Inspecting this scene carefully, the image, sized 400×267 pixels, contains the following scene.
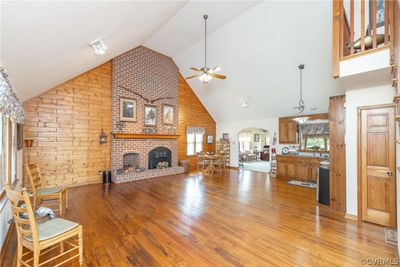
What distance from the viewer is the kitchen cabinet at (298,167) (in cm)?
630

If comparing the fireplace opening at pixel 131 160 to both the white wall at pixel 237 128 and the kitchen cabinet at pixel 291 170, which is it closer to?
the white wall at pixel 237 128

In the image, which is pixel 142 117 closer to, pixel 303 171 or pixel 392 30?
pixel 303 171

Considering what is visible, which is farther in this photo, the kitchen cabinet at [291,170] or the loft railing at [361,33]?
the kitchen cabinet at [291,170]

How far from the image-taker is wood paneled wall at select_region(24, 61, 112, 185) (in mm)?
5086

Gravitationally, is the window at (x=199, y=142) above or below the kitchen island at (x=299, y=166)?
above

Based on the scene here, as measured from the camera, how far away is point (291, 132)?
7.25 metres

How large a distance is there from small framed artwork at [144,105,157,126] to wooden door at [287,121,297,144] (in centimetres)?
545

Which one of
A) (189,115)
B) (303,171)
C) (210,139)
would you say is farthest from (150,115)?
(303,171)

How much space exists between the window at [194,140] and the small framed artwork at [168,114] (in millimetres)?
1206

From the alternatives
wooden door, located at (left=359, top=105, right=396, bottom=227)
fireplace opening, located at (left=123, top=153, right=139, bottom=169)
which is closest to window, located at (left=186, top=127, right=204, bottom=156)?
fireplace opening, located at (left=123, top=153, right=139, bottom=169)

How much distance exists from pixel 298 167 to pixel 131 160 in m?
6.27

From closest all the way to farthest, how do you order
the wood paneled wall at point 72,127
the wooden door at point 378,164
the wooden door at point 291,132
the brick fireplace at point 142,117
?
1. the wooden door at point 378,164
2. the wood paneled wall at point 72,127
3. the brick fireplace at point 142,117
4. the wooden door at point 291,132

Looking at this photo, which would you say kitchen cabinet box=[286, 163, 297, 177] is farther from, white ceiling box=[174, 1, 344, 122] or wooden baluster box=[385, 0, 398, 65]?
wooden baluster box=[385, 0, 398, 65]

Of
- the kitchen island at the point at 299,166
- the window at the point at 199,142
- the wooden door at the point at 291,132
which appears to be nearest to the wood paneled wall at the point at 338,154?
the kitchen island at the point at 299,166
